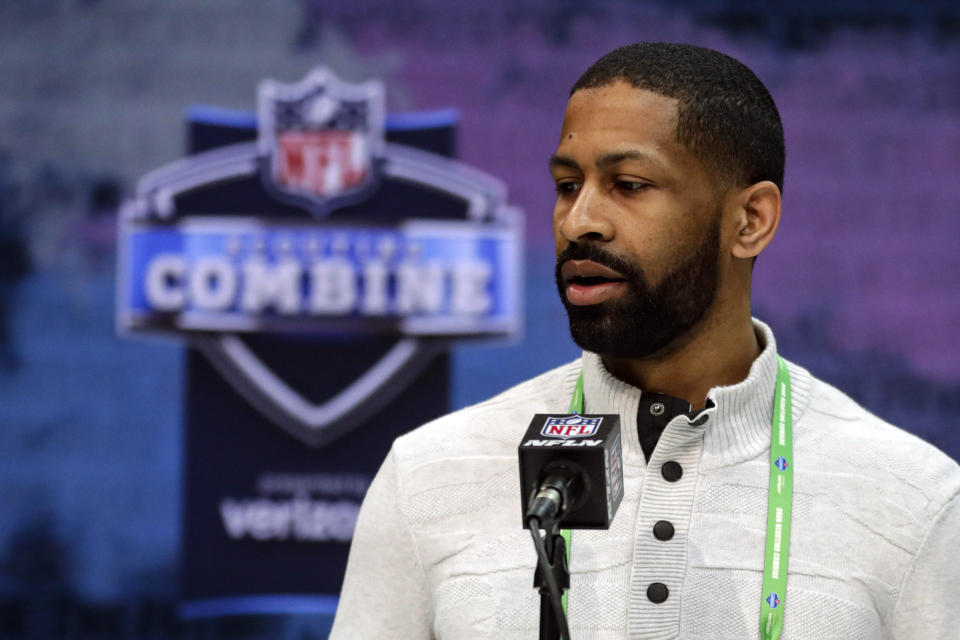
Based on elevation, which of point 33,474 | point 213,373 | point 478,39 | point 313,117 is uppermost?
point 478,39

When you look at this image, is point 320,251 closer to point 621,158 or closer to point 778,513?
point 621,158

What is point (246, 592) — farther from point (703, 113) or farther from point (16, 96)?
point (703, 113)

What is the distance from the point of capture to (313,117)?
11.7 ft

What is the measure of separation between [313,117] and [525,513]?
8.55ft

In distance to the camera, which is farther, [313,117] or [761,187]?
[313,117]

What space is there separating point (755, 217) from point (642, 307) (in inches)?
9.3

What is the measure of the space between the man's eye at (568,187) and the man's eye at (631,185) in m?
0.06

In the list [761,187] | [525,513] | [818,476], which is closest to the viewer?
[525,513]

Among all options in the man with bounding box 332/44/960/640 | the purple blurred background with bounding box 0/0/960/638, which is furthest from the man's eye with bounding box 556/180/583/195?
the purple blurred background with bounding box 0/0/960/638

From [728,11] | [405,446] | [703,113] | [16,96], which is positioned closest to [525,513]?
[405,446]

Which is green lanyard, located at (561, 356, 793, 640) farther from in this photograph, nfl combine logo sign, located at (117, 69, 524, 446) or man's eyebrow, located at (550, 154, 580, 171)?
nfl combine logo sign, located at (117, 69, 524, 446)

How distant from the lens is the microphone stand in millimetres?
1119

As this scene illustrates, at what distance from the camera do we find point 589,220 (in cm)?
147

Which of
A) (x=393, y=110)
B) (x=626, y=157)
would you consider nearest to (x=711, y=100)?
(x=626, y=157)
